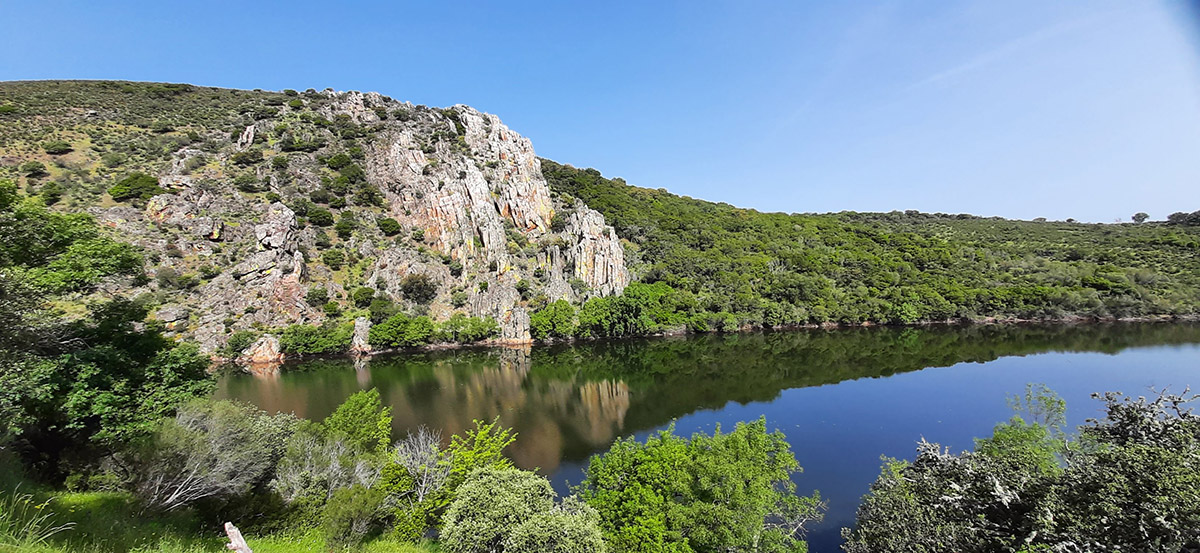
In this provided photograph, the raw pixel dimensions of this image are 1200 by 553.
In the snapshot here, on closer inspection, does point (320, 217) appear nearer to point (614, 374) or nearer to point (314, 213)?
point (314, 213)

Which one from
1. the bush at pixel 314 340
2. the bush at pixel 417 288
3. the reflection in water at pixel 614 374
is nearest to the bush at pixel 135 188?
the bush at pixel 314 340

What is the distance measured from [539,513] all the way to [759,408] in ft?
81.9

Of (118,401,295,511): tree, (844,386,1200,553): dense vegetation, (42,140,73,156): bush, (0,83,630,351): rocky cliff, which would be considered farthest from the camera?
(42,140,73,156): bush

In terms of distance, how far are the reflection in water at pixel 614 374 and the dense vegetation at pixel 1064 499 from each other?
15852 millimetres

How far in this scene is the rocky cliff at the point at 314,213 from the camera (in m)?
53.8

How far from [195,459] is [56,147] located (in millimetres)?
82749

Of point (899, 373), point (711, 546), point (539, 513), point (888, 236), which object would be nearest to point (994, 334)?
point (899, 373)

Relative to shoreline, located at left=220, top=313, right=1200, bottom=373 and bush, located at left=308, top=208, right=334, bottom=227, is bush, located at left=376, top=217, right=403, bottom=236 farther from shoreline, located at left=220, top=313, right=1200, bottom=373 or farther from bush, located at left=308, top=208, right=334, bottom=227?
shoreline, located at left=220, top=313, right=1200, bottom=373

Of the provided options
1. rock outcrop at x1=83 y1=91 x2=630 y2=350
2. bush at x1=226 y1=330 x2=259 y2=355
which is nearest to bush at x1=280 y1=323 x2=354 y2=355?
rock outcrop at x1=83 y1=91 x2=630 y2=350

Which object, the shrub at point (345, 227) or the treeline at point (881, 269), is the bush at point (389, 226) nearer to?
the shrub at point (345, 227)

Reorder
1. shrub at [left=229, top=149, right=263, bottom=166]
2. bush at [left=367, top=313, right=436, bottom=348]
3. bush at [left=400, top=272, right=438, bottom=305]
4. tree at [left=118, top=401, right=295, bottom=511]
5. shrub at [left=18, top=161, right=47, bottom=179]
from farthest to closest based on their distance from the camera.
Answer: shrub at [left=229, top=149, right=263, bottom=166] → bush at [left=400, top=272, right=438, bottom=305] → bush at [left=367, top=313, right=436, bottom=348] → shrub at [left=18, top=161, right=47, bottom=179] → tree at [left=118, top=401, right=295, bottom=511]

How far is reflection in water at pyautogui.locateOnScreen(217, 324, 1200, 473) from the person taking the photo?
29.5 m

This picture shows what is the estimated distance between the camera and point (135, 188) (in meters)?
55.3

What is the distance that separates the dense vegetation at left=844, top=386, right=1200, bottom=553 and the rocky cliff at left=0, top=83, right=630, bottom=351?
5209 centimetres
